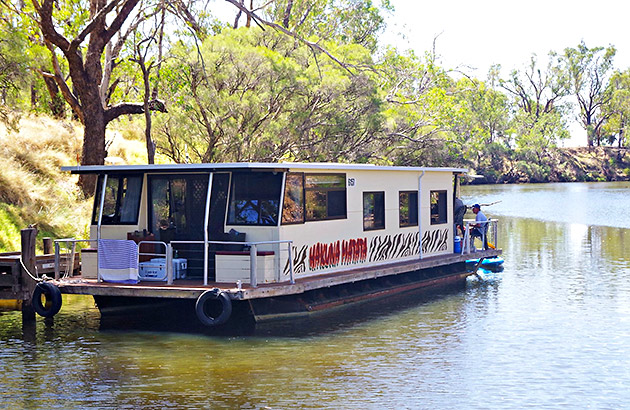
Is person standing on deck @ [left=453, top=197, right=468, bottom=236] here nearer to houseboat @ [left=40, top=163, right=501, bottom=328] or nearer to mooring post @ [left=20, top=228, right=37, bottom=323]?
houseboat @ [left=40, top=163, right=501, bottom=328]

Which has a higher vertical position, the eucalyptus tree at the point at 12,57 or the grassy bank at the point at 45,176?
the eucalyptus tree at the point at 12,57

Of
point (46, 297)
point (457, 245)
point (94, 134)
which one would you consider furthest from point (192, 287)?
point (94, 134)

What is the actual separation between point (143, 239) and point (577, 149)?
103069 millimetres

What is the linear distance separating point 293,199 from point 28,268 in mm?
5941

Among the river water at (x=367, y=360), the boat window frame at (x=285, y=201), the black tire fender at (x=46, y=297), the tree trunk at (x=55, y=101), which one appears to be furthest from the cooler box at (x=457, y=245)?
the tree trunk at (x=55, y=101)

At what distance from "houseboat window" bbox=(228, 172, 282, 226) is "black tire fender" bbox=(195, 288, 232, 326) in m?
2.03

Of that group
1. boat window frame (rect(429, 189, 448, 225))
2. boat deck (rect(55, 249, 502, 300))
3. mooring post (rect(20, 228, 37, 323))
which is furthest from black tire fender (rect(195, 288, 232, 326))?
boat window frame (rect(429, 189, 448, 225))

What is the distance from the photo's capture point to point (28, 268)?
1750cm

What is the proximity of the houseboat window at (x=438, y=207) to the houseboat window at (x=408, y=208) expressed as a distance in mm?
899

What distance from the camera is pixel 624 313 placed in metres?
19.0

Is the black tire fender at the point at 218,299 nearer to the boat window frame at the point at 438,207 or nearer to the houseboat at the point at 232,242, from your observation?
the houseboat at the point at 232,242

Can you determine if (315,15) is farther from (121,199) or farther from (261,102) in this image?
(121,199)

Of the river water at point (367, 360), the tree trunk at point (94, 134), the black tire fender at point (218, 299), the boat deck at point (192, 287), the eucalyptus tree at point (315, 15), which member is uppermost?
the eucalyptus tree at point (315, 15)

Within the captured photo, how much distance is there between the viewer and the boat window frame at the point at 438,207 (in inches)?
878
